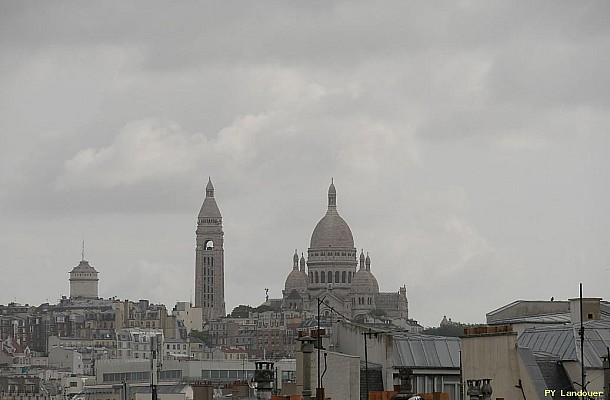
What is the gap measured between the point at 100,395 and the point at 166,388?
2195 cm

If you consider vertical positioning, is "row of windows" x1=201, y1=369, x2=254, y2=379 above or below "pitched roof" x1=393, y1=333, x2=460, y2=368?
above

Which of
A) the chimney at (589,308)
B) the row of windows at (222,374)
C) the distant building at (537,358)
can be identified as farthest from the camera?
the row of windows at (222,374)

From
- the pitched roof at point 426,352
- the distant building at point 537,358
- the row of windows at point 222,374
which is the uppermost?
the row of windows at point 222,374

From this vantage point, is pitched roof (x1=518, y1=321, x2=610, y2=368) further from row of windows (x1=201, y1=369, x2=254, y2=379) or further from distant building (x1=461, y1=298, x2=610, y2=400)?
row of windows (x1=201, y1=369, x2=254, y2=379)

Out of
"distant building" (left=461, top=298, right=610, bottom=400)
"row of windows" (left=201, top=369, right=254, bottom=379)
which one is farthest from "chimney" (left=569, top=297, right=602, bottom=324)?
"row of windows" (left=201, top=369, right=254, bottom=379)

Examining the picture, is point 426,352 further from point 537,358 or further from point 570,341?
point 537,358

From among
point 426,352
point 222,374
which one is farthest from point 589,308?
point 222,374

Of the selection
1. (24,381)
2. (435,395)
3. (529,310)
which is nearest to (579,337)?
(435,395)

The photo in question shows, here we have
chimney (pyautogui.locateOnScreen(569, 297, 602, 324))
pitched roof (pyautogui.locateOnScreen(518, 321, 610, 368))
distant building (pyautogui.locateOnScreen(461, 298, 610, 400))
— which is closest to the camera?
distant building (pyautogui.locateOnScreen(461, 298, 610, 400))

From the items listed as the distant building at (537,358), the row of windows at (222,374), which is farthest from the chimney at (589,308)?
the row of windows at (222,374)

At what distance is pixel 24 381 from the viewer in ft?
505

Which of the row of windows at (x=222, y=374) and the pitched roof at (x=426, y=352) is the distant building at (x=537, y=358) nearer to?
the pitched roof at (x=426, y=352)

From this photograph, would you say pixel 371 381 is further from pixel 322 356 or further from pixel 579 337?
pixel 579 337

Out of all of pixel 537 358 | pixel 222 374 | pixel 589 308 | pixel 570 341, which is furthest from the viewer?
pixel 222 374
